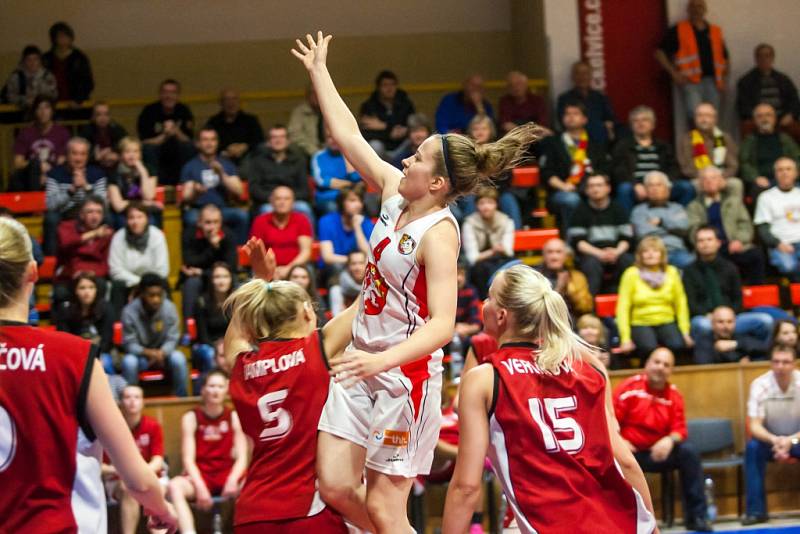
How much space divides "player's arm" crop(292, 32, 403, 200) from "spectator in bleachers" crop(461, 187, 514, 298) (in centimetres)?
542

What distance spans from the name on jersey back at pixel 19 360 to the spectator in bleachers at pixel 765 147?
9.53m

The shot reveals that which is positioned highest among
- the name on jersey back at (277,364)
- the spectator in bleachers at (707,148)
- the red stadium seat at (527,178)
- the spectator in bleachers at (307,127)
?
the spectator in bleachers at (307,127)

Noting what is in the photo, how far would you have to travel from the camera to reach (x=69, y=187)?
10.5m

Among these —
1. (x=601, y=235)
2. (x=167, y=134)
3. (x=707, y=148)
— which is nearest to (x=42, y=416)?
(x=601, y=235)

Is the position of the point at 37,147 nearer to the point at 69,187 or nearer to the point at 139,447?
the point at 69,187

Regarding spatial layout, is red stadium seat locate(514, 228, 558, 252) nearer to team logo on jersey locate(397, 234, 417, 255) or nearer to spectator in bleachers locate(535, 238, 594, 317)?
spectator in bleachers locate(535, 238, 594, 317)

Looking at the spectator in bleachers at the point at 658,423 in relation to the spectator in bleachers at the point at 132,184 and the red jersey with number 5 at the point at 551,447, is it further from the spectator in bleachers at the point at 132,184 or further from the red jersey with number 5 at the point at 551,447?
the red jersey with number 5 at the point at 551,447

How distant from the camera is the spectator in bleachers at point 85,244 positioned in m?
9.82

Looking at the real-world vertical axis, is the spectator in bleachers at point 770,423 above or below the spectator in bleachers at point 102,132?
below

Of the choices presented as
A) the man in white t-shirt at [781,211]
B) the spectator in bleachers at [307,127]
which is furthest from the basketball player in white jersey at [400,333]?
the spectator in bleachers at [307,127]

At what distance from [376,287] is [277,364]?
1.44 feet

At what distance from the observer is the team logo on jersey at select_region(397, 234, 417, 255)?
409 centimetres

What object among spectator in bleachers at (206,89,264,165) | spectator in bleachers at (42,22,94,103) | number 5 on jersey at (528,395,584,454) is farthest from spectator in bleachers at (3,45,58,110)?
number 5 on jersey at (528,395,584,454)

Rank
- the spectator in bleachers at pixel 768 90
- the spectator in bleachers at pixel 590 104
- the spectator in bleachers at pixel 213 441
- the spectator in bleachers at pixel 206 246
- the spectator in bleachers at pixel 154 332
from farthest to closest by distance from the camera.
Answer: the spectator in bleachers at pixel 768 90 → the spectator in bleachers at pixel 590 104 → the spectator in bleachers at pixel 206 246 → the spectator in bleachers at pixel 154 332 → the spectator in bleachers at pixel 213 441
